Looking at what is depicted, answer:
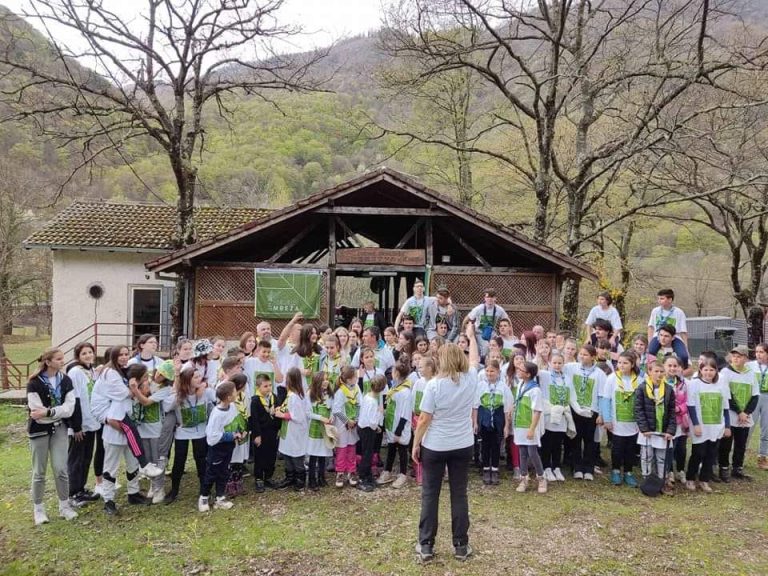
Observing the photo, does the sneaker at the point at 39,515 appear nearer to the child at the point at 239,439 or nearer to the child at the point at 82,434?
the child at the point at 82,434

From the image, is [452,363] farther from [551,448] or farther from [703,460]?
[703,460]

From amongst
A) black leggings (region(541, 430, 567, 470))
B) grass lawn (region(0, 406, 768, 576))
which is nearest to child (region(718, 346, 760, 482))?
grass lawn (region(0, 406, 768, 576))

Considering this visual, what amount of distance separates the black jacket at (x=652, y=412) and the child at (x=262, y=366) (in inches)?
164

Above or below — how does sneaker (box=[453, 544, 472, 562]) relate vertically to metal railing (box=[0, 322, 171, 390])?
below

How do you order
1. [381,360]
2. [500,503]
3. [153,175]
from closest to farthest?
[500,503]
[381,360]
[153,175]

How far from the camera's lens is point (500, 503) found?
19.4ft

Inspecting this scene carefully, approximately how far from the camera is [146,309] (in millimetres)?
16594

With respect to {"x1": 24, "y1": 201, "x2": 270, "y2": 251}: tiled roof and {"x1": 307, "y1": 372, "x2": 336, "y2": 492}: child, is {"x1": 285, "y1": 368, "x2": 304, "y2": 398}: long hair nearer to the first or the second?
{"x1": 307, "y1": 372, "x2": 336, "y2": 492}: child

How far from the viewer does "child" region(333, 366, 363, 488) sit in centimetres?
628

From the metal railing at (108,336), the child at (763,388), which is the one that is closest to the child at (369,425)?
the child at (763,388)

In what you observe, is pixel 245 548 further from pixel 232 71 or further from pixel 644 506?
pixel 232 71

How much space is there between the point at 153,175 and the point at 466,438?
3114 centimetres

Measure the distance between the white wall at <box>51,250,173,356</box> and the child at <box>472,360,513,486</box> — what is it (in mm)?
12673

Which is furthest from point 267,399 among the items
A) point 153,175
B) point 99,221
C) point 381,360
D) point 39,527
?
point 153,175
